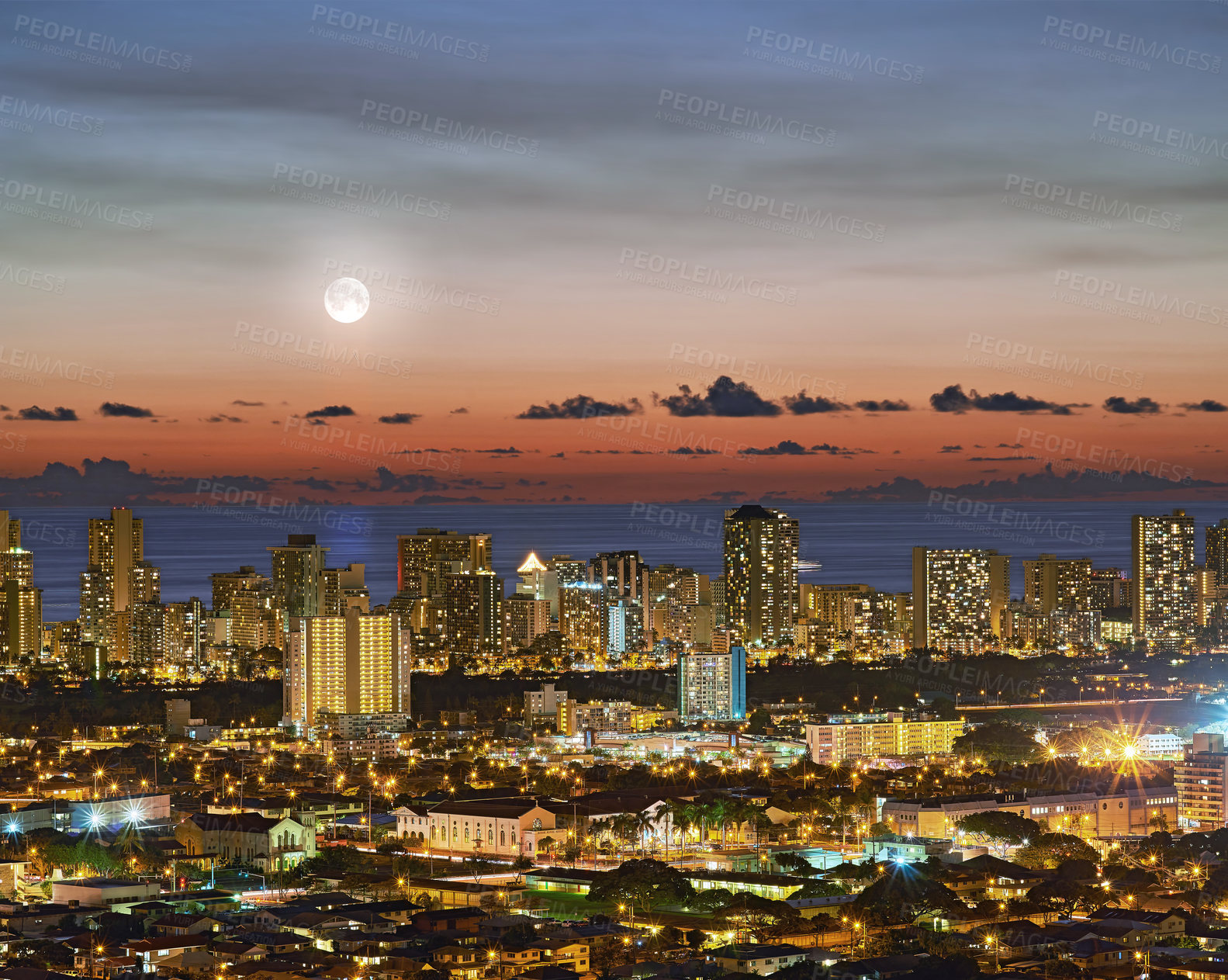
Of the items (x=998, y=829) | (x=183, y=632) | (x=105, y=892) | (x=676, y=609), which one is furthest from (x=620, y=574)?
(x=105, y=892)

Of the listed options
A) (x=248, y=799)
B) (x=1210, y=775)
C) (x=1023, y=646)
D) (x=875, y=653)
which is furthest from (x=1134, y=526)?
(x=248, y=799)

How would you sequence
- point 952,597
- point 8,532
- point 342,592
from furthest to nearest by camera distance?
point 952,597
point 8,532
point 342,592

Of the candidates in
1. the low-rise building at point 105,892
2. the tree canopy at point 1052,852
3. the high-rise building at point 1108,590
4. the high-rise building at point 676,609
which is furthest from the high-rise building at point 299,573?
the low-rise building at point 105,892

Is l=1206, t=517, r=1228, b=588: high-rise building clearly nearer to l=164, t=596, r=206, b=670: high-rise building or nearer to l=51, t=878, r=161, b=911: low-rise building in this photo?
l=164, t=596, r=206, b=670: high-rise building

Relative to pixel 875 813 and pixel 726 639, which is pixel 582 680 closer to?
pixel 726 639

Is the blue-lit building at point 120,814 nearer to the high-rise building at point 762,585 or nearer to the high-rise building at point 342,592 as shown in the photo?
the high-rise building at point 342,592

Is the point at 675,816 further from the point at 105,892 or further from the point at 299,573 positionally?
the point at 299,573

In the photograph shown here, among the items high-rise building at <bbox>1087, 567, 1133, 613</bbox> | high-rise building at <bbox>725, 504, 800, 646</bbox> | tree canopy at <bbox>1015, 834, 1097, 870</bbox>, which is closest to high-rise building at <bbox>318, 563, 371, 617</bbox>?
high-rise building at <bbox>725, 504, 800, 646</bbox>
